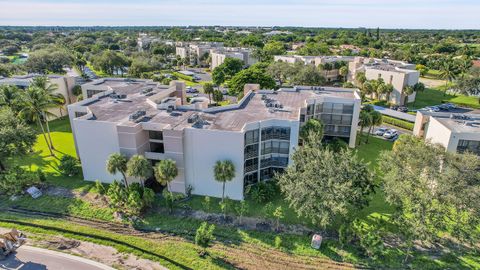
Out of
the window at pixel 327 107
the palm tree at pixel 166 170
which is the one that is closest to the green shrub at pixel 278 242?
the palm tree at pixel 166 170

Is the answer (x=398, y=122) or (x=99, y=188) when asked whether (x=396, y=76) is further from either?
(x=99, y=188)

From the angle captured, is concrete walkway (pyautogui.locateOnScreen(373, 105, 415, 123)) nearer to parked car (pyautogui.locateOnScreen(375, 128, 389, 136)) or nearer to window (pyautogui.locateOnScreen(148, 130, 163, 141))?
parked car (pyautogui.locateOnScreen(375, 128, 389, 136))

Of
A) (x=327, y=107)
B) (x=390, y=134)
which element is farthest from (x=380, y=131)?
(x=327, y=107)

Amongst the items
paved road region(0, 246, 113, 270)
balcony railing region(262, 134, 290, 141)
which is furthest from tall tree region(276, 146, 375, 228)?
paved road region(0, 246, 113, 270)

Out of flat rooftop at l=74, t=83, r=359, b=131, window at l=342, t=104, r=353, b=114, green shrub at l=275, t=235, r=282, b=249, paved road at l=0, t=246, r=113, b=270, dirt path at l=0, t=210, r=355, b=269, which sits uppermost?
flat rooftop at l=74, t=83, r=359, b=131

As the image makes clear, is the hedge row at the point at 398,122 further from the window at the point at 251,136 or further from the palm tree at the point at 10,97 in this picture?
the palm tree at the point at 10,97

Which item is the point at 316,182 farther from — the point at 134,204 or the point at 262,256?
the point at 134,204

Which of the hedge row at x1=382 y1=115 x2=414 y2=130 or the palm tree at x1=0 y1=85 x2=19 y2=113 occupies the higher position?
the palm tree at x1=0 y1=85 x2=19 y2=113
